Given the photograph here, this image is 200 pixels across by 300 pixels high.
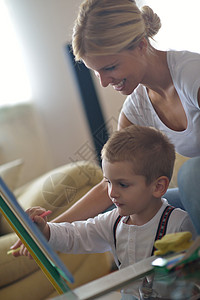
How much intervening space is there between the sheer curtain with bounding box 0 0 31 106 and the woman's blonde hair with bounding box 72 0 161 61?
2.11 metres

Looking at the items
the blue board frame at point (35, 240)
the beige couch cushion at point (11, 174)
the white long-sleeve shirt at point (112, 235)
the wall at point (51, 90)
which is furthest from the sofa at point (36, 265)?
the wall at point (51, 90)

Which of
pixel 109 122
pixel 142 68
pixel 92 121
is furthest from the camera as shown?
pixel 92 121

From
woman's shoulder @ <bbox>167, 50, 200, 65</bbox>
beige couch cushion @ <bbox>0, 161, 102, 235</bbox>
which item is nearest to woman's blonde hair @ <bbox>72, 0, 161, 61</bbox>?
woman's shoulder @ <bbox>167, 50, 200, 65</bbox>

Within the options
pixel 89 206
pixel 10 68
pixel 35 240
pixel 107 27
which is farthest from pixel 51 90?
pixel 35 240

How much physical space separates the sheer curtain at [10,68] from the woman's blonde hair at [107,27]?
2109 mm

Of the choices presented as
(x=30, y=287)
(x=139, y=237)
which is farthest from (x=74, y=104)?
(x=139, y=237)

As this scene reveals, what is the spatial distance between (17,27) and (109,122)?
2.08 meters

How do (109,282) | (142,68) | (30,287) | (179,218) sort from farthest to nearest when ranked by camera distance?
(30,287) < (142,68) < (179,218) < (109,282)

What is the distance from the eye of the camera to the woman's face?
0.79 meters

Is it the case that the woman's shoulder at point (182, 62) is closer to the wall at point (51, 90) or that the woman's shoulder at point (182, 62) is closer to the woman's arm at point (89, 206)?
the woman's arm at point (89, 206)

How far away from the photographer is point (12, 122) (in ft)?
9.40

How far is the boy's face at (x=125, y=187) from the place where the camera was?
2.41ft

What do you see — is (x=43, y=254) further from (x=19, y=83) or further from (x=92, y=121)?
(x=19, y=83)

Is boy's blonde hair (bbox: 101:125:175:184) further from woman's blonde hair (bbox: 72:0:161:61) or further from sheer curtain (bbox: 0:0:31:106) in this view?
sheer curtain (bbox: 0:0:31:106)
